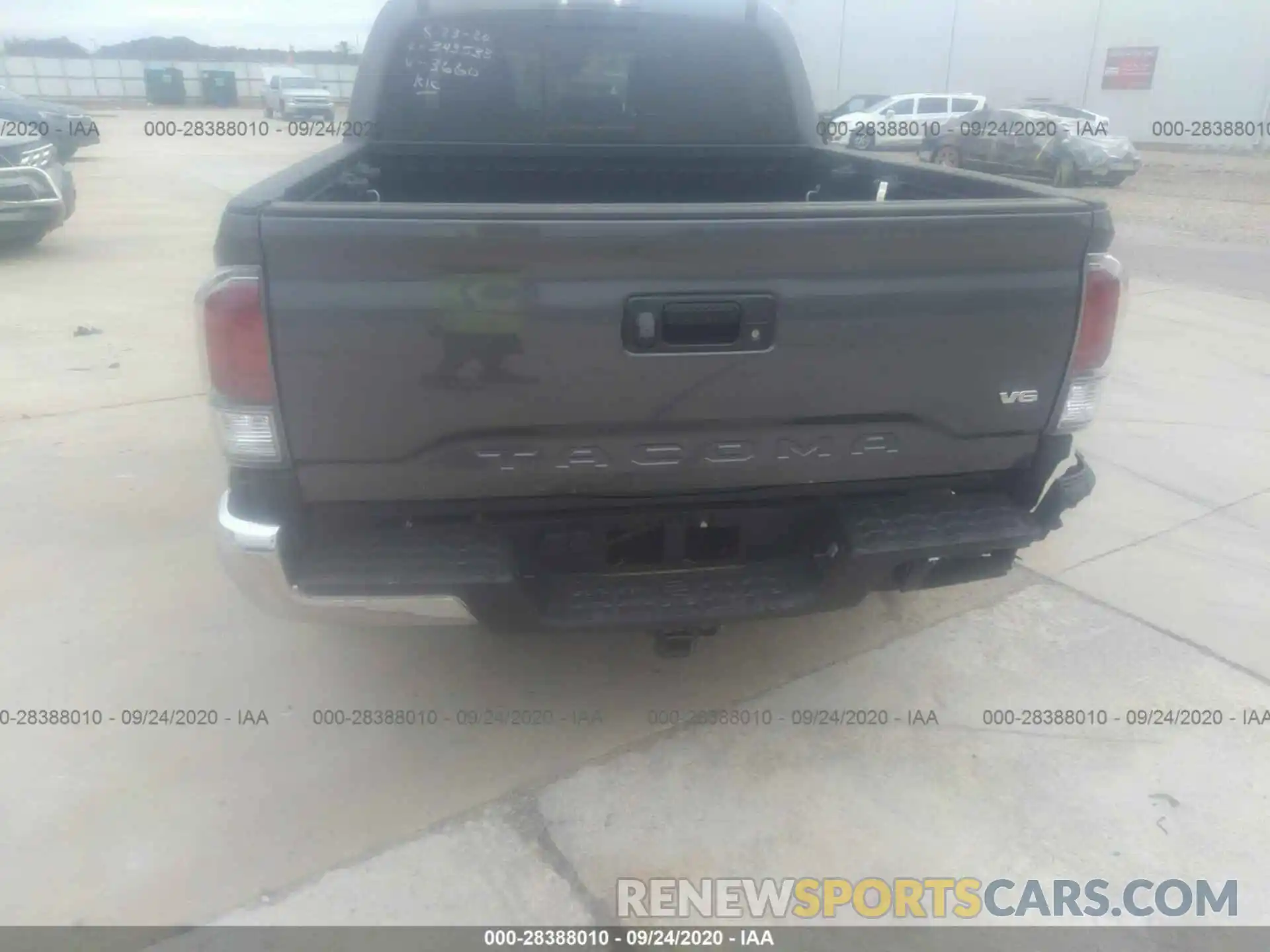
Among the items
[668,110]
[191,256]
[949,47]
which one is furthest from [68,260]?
[949,47]

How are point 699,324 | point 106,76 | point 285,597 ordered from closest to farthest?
point 699,324 → point 285,597 → point 106,76

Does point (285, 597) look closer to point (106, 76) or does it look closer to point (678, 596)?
point (678, 596)

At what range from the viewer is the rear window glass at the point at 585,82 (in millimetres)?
3926

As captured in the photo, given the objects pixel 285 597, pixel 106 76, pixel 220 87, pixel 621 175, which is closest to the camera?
pixel 285 597

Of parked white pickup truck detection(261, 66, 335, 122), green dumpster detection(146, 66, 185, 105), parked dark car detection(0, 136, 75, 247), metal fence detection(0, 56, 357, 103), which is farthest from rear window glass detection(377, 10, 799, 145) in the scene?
green dumpster detection(146, 66, 185, 105)

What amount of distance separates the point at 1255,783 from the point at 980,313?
5.41 ft

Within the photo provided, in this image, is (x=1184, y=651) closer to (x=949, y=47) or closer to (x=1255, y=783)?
(x=1255, y=783)

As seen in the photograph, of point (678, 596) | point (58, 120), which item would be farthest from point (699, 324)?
point (58, 120)

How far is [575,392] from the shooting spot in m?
2.29

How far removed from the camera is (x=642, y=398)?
2.32 metres

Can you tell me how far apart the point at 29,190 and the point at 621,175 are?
316 inches

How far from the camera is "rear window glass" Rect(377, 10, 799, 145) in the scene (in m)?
3.93

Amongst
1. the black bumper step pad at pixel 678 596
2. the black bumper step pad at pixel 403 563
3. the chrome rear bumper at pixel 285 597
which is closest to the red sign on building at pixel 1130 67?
the black bumper step pad at pixel 678 596

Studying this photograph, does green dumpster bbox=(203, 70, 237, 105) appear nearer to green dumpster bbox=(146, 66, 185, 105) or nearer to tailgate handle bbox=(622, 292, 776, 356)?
green dumpster bbox=(146, 66, 185, 105)
